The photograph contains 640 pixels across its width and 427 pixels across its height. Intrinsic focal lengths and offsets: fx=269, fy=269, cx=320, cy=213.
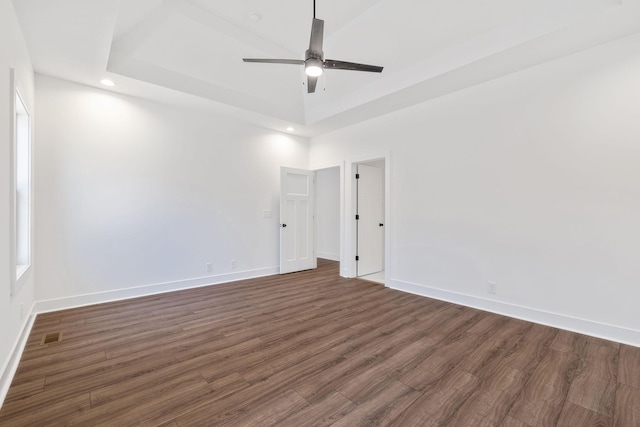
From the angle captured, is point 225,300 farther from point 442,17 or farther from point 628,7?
point 628,7

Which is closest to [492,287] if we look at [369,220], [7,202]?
[369,220]

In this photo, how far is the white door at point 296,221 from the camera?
533cm

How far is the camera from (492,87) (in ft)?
11.0

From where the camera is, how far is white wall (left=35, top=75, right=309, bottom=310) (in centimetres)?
335

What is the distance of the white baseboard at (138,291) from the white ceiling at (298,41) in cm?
278

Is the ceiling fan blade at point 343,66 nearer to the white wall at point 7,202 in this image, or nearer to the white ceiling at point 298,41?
the white ceiling at point 298,41

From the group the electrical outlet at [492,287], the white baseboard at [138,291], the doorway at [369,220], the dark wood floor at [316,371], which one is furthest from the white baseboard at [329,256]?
the electrical outlet at [492,287]

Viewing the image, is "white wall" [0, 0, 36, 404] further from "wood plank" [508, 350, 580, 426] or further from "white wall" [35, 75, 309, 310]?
"wood plank" [508, 350, 580, 426]

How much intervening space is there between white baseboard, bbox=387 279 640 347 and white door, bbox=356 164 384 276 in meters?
1.27

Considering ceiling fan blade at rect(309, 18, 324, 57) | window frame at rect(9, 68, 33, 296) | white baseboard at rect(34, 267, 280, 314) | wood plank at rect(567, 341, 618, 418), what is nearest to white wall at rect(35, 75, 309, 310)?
white baseboard at rect(34, 267, 280, 314)

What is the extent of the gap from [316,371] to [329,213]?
5.31 meters

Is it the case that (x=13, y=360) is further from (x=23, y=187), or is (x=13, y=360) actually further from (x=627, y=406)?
(x=627, y=406)

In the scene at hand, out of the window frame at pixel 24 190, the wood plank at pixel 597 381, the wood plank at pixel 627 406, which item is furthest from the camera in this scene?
the window frame at pixel 24 190

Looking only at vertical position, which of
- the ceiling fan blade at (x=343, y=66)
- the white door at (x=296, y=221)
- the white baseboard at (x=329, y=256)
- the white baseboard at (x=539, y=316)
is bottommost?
the white baseboard at (x=329, y=256)
